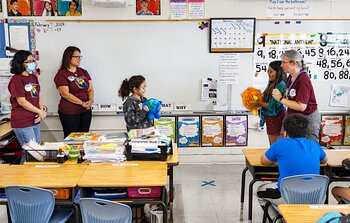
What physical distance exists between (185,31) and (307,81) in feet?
5.97

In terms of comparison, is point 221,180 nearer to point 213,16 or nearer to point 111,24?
point 213,16

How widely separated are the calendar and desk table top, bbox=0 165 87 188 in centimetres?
266

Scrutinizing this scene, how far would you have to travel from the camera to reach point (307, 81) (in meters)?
3.65

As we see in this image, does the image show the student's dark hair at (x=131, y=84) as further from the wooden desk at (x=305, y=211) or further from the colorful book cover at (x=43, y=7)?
the wooden desk at (x=305, y=211)

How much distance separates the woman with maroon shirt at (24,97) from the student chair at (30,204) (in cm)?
167

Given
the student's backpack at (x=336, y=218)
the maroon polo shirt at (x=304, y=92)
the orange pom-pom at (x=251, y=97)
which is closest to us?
the student's backpack at (x=336, y=218)

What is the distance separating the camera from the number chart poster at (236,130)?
507 centimetres

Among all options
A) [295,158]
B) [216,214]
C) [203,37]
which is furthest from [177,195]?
[203,37]

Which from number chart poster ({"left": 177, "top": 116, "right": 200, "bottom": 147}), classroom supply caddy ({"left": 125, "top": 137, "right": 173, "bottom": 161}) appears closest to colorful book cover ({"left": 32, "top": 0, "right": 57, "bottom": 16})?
number chart poster ({"left": 177, "top": 116, "right": 200, "bottom": 147})

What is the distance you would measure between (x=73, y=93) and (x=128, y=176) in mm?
2278

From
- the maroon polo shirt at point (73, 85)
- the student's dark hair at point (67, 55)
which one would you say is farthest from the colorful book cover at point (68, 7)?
the maroon polo shirt at point (73, 85)

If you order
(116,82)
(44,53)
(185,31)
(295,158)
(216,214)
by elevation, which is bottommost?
(216,214)

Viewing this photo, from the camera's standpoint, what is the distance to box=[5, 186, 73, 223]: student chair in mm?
2414

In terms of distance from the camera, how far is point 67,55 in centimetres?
452
